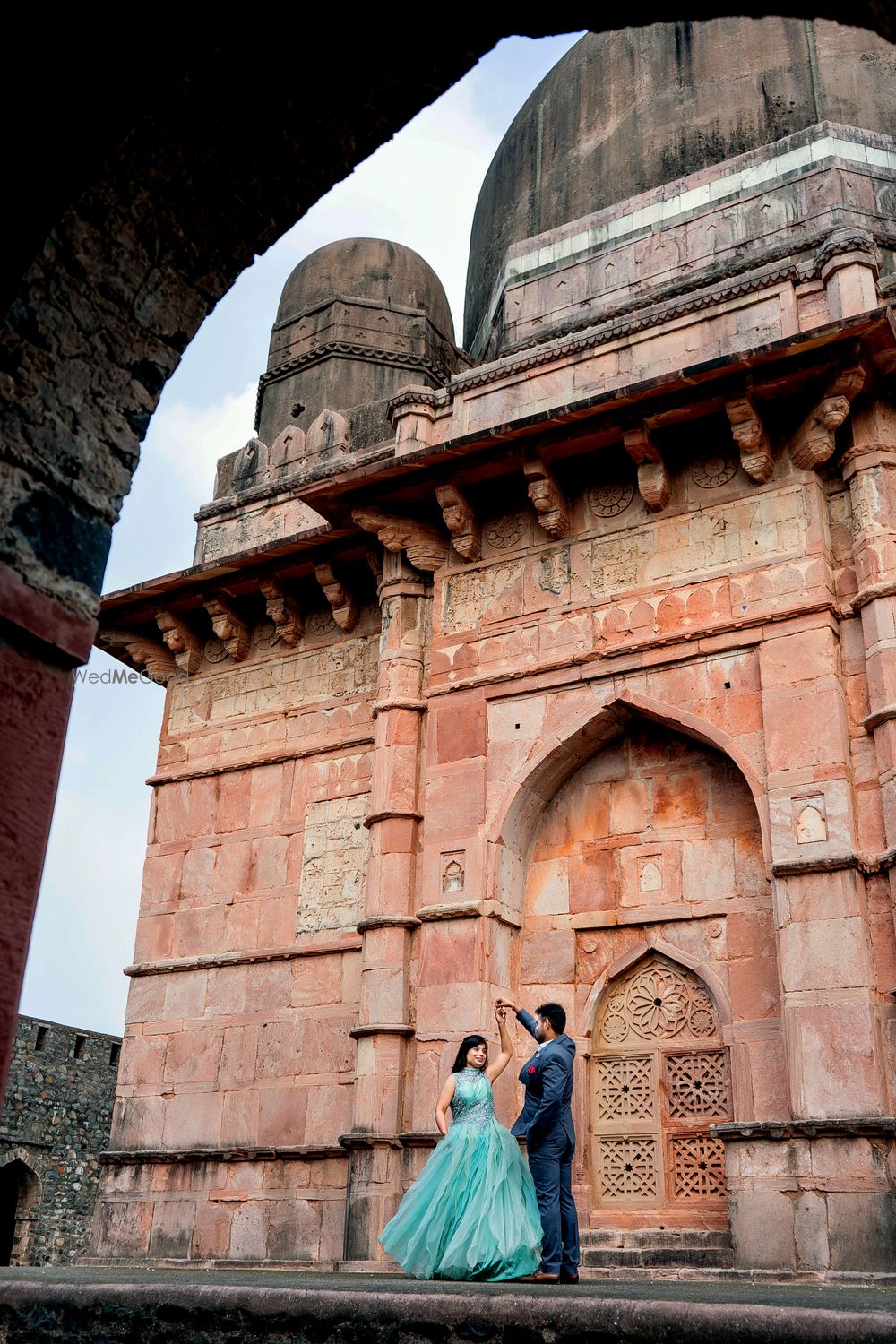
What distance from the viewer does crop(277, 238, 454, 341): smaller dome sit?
47.4 ft

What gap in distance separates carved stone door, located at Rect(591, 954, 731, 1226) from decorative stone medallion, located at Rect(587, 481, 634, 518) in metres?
3.09

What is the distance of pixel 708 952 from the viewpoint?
26.6 ft

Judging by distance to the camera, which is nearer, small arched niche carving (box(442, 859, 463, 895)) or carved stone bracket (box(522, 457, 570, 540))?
small arched niche carving (box(442, 859, 463, 895))

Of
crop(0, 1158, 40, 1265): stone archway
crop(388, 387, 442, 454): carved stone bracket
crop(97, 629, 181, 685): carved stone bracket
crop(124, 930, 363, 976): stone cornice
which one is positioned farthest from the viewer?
crop(0, 1158, 40, 1265): stone archway

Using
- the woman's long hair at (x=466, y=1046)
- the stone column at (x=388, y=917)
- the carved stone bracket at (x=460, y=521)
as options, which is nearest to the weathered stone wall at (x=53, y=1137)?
the stone column at (x=388, y=917)

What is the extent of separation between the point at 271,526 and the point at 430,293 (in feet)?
14.0

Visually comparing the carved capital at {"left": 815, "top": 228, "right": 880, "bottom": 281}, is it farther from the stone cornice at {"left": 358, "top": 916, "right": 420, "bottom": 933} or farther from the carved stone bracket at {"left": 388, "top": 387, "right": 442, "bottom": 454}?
the stone cornice at {"left": 358, "top": 916, "right": 420, "bottom": 933}

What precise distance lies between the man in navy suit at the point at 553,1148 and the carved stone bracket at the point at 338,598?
464cm

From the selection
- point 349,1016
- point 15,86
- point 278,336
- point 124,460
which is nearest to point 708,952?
point 349,1016

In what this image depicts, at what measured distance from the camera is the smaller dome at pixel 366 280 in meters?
14.4

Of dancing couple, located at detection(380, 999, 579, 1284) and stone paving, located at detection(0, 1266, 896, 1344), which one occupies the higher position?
dancing couple, located at detection(380, 999, 579, 1284)

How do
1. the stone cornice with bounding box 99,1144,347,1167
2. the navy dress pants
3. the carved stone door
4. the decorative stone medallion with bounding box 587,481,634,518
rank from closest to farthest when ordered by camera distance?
the navy dress pants, the carved stone door, the stone cornice with bounding box 99,1144,347,1167, the decorative stone medallion with bounding box 587,481,634,518

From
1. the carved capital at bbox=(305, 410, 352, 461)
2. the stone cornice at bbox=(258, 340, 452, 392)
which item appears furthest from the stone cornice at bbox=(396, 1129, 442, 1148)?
the stone cornice at bbox=(258, 340, 452, 392)

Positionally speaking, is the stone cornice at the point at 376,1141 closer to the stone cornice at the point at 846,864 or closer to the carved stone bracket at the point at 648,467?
the stone cornice at the point at 846,864
